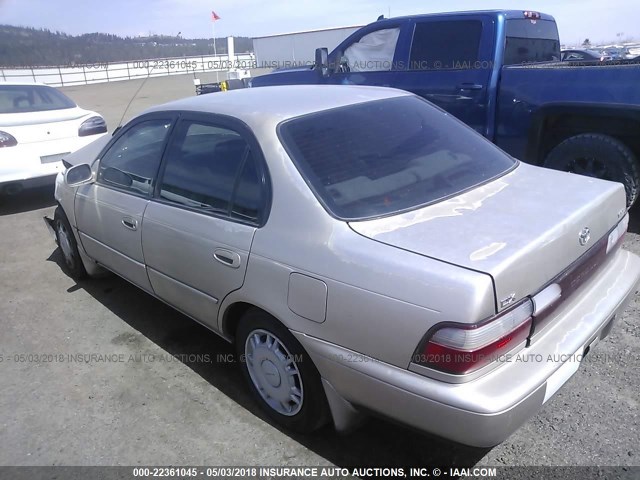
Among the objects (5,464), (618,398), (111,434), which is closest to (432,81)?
(618,398)

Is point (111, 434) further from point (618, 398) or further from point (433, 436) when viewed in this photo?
point (618, 398)

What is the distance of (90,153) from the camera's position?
442 centimetres

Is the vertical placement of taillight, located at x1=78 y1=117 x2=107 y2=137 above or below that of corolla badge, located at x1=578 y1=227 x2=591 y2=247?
below

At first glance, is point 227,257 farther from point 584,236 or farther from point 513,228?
point 584,236

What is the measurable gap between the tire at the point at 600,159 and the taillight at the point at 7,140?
5946 millimetres

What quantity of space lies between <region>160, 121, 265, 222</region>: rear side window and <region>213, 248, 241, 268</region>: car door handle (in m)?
0.18

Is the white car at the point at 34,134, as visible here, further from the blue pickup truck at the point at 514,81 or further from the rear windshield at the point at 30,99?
the blue pickup truck at the point at 514,81

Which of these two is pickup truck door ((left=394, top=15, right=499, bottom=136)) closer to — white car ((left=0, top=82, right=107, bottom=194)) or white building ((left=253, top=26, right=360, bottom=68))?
white car ((left=0, top=82, right=107, bottom=194))

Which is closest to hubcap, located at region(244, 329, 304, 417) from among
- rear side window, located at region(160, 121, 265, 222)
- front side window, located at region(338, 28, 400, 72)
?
rear side window, located at region(160, 121, 265, 222)

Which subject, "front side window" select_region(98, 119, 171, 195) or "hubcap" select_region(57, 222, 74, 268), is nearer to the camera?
"front side window" select_region(98, 119, 171, 195)

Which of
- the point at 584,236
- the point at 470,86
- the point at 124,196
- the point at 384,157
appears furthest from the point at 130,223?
the point at 470,86

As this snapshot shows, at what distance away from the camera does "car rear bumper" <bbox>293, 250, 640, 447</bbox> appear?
179 centimetres

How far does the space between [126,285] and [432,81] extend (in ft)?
12.7

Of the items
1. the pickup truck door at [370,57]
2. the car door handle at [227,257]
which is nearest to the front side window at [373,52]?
the pickup truck door at [370,57]
